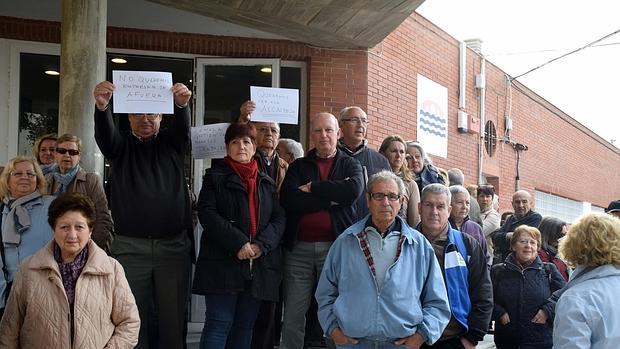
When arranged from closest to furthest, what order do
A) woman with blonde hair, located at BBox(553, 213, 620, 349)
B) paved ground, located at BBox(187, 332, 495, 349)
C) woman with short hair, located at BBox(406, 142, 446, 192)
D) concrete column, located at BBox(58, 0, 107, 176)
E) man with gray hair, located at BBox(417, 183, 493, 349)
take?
woman with blonde hair, located at BBox(553, 213, 620, 349) < man with gray hair, located at BBox(417, 183, 493, 349) < concrete column, located at BBox(58, 0, 107, 176) < woman with short hair, located at BBox(406, 142, 446, 192) < paved ground, located at BBox(187, 332, 495, 349)

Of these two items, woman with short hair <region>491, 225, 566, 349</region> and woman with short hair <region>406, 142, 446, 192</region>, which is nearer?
woman with short hair <region>491, 225, 566, 349</region>

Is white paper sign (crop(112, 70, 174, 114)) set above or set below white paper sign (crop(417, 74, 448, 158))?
below

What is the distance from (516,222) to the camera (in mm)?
7246

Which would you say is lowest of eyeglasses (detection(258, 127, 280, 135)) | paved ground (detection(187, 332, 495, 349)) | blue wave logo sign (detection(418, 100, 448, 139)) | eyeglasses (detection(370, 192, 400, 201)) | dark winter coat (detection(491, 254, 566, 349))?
paved ground (detection(187, 332, 495, 349))

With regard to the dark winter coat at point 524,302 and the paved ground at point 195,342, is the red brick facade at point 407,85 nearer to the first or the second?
the paved ground at point 195,342

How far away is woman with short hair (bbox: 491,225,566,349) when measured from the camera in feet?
16.5

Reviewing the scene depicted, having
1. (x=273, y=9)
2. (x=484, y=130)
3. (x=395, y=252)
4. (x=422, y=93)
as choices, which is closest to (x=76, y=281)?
(x=395, y=252)

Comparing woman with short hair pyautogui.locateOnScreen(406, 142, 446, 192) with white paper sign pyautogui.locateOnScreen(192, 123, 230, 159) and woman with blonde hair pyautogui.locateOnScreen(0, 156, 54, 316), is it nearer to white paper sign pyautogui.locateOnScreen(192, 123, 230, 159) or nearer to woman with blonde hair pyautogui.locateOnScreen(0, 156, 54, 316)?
white paper sign pyautogui.locateOnScreen(192, 123, 230, 159)

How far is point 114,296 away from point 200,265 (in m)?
0.78

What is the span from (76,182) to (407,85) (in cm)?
597

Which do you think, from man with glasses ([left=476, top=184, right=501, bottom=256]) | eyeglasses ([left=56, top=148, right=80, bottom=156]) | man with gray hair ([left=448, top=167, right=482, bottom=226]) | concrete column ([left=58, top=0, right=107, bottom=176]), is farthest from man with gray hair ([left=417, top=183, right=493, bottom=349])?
man with glasses ([left=476, top=184, right=501, bottom=256])

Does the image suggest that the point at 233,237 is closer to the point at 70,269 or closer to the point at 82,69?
the point at 70,269

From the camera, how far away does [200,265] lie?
4336 millimetres

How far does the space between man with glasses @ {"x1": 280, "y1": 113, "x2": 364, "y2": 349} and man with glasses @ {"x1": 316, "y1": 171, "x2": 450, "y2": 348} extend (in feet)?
1.53
